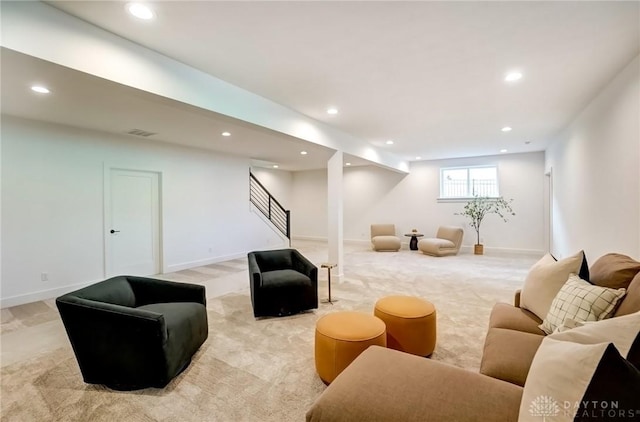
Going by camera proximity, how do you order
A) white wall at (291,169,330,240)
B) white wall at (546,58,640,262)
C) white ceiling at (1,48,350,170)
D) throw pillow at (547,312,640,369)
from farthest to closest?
white wall at (291,169,330,240) → white wall at (546,58,640,262) → white ceiling at (1,48,350,170) → throw pillow at (547,312,640,369)

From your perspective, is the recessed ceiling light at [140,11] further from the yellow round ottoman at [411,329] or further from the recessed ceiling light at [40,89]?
the yellow round ottoman at [411,329]

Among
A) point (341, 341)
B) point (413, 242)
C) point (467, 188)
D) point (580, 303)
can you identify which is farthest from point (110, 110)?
point (467, 188)

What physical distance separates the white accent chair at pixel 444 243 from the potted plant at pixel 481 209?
606mm

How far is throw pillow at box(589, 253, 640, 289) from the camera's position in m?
1.79

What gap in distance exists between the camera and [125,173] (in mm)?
5391

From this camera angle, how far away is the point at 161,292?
2828 mm

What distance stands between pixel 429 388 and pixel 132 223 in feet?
18.9

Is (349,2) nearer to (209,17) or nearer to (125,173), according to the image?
(209,17)

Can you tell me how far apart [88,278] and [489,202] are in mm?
9053

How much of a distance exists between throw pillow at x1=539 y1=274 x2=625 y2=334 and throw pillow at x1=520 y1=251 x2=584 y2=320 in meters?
0.10

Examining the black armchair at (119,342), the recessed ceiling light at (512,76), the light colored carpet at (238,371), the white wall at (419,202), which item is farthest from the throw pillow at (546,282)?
the white wall at (419,202)

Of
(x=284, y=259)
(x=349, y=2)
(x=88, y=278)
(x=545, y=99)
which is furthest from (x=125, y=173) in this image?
(x=545, y=99)

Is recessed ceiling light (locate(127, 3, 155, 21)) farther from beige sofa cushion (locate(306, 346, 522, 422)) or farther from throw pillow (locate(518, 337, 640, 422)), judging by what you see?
throw pillow (locate(518, 337, 640, 422))

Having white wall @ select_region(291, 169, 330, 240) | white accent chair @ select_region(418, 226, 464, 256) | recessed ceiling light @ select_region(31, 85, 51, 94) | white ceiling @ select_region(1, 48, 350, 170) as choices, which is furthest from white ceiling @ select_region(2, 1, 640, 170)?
white wall @ select_region(291, 169, 330, 240)
